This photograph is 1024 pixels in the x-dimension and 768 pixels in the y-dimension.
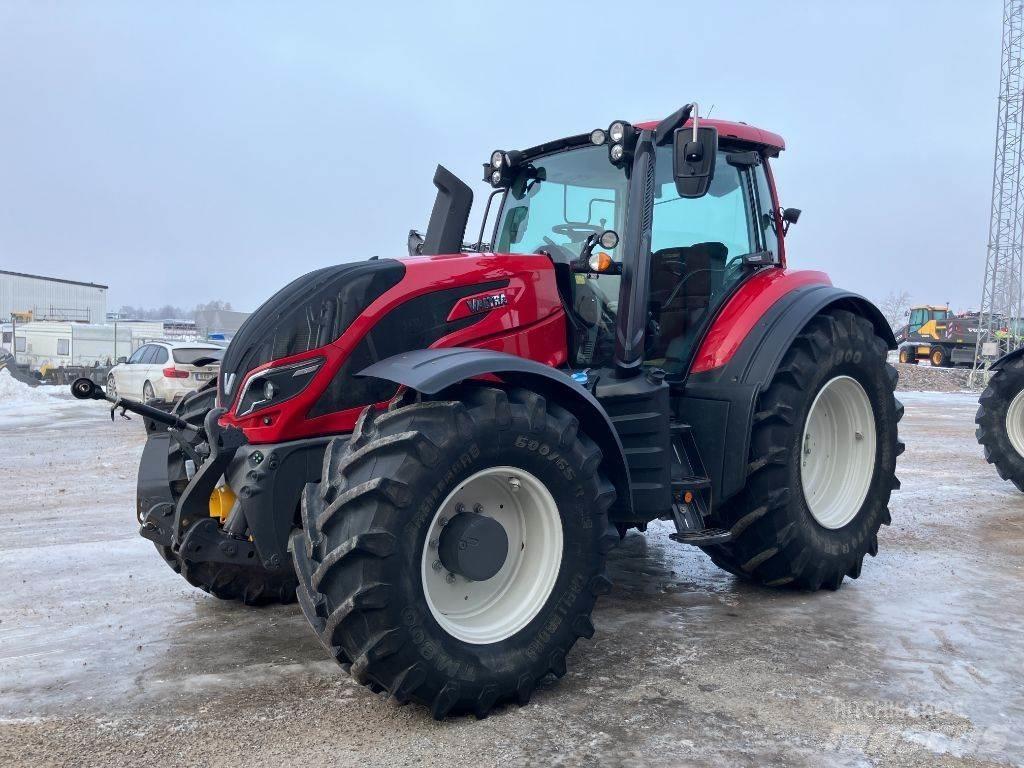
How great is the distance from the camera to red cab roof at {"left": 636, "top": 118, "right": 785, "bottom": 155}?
514 centimetres

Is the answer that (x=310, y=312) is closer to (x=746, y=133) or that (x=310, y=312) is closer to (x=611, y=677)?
(x=611, y=677)

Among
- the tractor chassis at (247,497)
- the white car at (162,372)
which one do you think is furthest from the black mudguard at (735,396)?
the white car at (162,372)

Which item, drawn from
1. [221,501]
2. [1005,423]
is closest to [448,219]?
[221,501]

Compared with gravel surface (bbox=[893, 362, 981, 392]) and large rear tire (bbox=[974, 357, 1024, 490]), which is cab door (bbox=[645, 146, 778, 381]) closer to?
large rear tire (bbox=[974, 357, 1024, 490])

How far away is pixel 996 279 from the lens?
35406 millimetres

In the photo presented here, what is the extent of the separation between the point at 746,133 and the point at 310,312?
2.85 metres

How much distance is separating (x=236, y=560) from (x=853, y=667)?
268 centimetres

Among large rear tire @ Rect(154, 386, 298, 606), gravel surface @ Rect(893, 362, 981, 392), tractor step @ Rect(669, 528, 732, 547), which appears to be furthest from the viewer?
gravel surface @ Rect(893, 362, 981, 392)

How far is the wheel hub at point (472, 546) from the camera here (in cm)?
352

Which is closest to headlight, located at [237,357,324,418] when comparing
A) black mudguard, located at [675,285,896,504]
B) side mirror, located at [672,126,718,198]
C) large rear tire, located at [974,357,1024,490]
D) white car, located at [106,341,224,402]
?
side mirror, located at [672,126,718,198]

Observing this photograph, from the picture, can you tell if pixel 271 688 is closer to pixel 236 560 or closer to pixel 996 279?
pixel 236 560

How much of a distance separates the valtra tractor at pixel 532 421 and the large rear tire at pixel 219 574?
0.01 metres

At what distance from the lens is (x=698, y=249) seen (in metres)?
5.05

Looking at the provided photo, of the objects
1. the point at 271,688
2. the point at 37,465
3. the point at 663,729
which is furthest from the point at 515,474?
the point at 37,465
